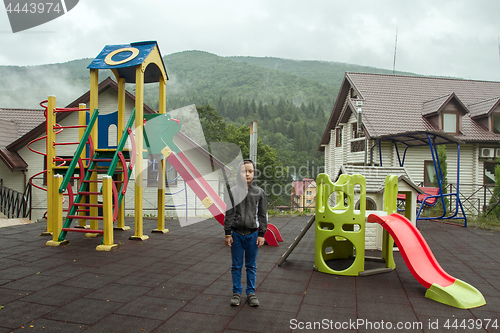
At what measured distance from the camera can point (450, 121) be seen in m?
18.1

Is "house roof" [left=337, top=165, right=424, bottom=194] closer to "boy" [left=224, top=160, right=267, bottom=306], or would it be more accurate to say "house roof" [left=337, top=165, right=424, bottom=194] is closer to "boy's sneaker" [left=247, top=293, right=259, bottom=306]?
"boy" [left=224, top=160, right=267, bottom=306]

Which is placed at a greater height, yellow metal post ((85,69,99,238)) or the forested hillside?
the forested hillside

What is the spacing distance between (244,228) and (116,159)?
407 cm

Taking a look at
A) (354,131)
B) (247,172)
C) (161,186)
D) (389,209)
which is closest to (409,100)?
(354,131)

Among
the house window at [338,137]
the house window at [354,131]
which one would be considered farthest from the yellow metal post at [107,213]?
the house window at [338,137]

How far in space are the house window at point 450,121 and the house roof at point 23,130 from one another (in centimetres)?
1168

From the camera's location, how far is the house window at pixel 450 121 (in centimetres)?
1803

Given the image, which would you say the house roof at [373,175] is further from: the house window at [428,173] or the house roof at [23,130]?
the house window at [428,173]

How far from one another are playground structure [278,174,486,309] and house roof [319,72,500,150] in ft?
36.6

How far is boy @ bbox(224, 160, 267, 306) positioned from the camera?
3.68 m

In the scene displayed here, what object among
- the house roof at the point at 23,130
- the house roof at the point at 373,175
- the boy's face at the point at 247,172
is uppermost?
the house roof at the point at 23,130

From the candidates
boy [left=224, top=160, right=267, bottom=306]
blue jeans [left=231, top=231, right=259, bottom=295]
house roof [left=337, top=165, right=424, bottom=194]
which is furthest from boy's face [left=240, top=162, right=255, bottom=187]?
house roof [left=337, top=165, right=424, bottom=194]

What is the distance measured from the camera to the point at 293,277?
189 inches

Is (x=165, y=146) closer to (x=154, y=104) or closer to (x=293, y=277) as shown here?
(x=293, y=277)
